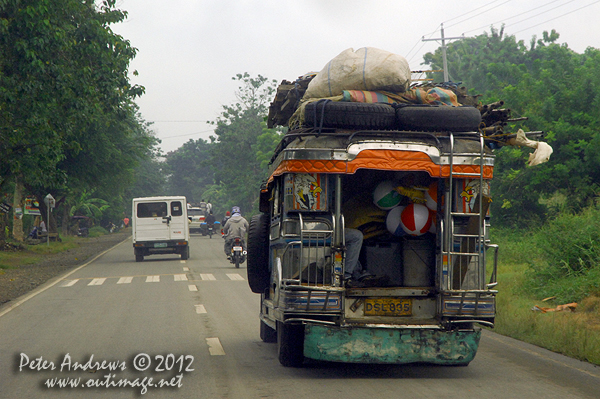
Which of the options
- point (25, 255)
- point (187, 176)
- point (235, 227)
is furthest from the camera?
point (187, 176)

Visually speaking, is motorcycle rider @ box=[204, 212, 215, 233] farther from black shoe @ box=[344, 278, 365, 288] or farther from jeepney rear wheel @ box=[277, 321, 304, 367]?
black shoe @ box=[344, 278, 365, 288]

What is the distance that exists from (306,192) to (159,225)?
20034 mm

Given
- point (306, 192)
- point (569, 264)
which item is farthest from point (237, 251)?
point (306, 192)

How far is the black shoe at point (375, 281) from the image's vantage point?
7125 millimetres

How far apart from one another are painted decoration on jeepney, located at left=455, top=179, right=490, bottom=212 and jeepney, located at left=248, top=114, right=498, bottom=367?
0.01m

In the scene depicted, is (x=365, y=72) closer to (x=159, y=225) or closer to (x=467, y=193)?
(x=467, y=193)

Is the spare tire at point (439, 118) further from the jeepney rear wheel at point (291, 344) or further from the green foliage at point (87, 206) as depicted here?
the green foliage at point (87, 206)

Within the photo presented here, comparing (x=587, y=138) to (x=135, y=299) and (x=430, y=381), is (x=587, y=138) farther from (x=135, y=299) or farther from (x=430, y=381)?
(x=430, y=381)

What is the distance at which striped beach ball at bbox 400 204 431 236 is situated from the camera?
22.8ft

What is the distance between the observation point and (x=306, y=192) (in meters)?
6.59

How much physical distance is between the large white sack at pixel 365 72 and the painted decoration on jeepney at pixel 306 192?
4.06ft

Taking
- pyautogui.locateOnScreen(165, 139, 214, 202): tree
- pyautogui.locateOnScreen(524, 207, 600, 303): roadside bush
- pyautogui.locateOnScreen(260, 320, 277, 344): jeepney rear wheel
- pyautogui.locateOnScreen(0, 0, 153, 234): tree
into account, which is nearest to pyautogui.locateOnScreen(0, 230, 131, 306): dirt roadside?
pyautogui.locateOnScreen(0, 0, 153, 234): tree

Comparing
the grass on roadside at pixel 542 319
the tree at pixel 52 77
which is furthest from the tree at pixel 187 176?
the grass on roadside at pixel 542 319

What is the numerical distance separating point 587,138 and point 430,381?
16.0 meters
